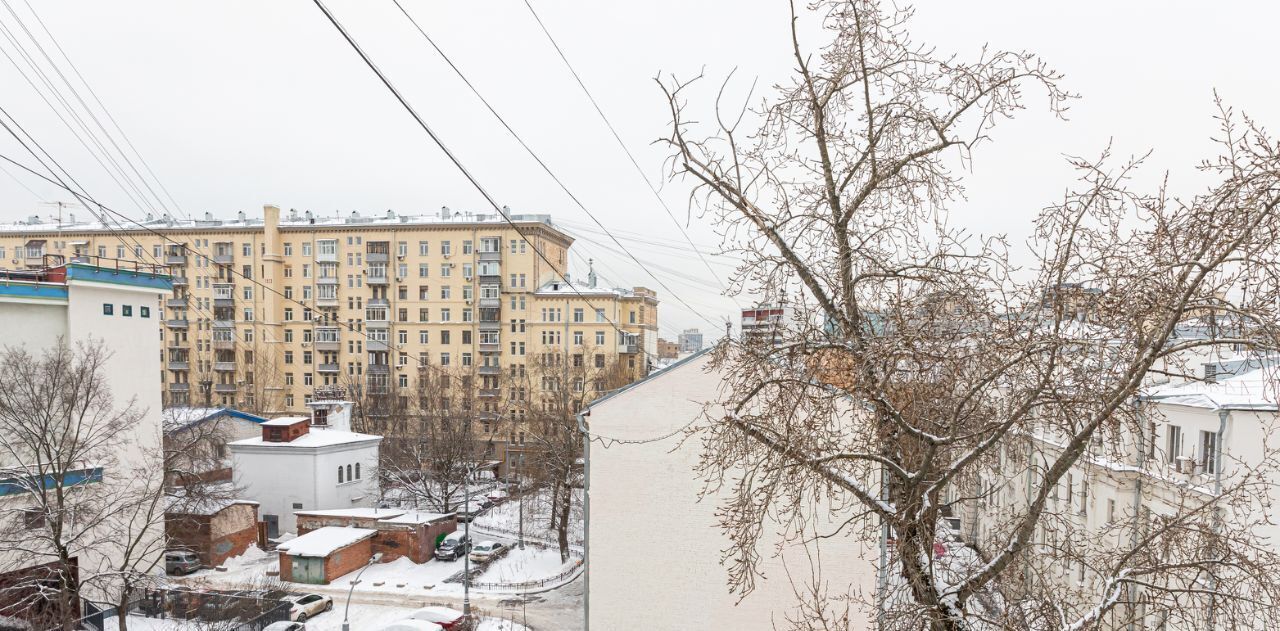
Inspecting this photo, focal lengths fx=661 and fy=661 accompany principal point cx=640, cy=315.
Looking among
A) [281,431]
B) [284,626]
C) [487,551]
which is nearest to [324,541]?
[487,551]

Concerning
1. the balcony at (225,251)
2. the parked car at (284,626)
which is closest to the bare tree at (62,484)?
the parked car at (284,626)

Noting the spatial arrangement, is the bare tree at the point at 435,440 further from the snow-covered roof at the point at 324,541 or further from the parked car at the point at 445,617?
the parked car at the point at 445,617

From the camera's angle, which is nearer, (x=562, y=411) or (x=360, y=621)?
(x=360, y=621)

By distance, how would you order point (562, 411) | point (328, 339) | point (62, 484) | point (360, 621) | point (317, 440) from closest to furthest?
point (62, 484) → point (360, 621) → point (317, 440) → point (562, 411) → point (328, 339)

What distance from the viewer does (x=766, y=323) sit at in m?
4.18

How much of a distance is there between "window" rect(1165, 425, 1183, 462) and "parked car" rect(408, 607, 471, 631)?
711 inches

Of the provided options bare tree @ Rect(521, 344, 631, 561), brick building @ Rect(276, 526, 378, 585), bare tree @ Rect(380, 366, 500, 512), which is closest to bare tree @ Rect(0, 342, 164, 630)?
brick building @ Rect(276, 526, 378, 585)

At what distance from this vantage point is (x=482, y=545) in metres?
28.2

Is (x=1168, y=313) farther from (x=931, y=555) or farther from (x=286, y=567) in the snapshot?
(x=286, y=567)

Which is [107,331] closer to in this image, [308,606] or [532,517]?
[308,606]

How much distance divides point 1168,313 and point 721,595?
10517 millimetres

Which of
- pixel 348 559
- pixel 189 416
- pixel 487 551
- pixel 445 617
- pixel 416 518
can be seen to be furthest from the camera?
pixel 189 416

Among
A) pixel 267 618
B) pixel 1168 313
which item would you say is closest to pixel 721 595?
pixel 1168 313

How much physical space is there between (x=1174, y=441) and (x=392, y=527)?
2553 cm
